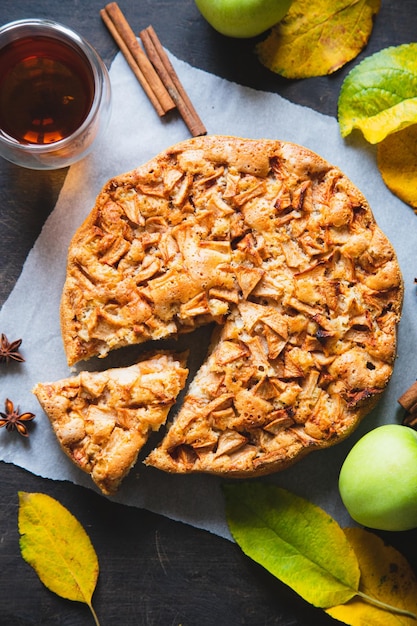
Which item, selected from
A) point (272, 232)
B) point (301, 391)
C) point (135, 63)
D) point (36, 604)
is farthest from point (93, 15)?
point (36, 604)

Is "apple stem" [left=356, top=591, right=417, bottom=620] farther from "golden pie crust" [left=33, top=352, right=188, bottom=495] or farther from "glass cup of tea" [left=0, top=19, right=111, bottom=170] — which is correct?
"glass cup of tea" [left=0, top=19, right=111, bottom=170]

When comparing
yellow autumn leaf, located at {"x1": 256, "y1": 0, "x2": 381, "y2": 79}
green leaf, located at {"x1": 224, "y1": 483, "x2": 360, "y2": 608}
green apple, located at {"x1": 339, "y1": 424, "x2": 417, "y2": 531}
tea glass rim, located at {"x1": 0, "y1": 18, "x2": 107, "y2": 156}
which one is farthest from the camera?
yellow autumn leaf, located at {"x1": 256, "y1": 0, "x2": 381, "y2": 79}

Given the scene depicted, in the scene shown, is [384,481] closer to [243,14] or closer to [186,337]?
[186,337]

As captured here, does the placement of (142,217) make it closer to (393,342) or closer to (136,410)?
(136,410)

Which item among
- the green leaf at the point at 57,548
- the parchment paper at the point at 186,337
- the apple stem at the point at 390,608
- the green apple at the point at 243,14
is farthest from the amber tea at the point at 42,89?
the apple stem at the point at 390,608

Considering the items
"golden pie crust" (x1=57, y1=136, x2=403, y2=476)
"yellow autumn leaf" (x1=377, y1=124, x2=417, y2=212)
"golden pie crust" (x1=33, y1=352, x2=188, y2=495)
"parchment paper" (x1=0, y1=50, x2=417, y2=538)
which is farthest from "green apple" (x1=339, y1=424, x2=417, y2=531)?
"yellow autumn leaf" (x1=377, y1=124, x2=417, y2=212)

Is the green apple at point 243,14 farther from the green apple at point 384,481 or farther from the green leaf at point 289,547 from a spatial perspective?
the green leaf at point 289,547
